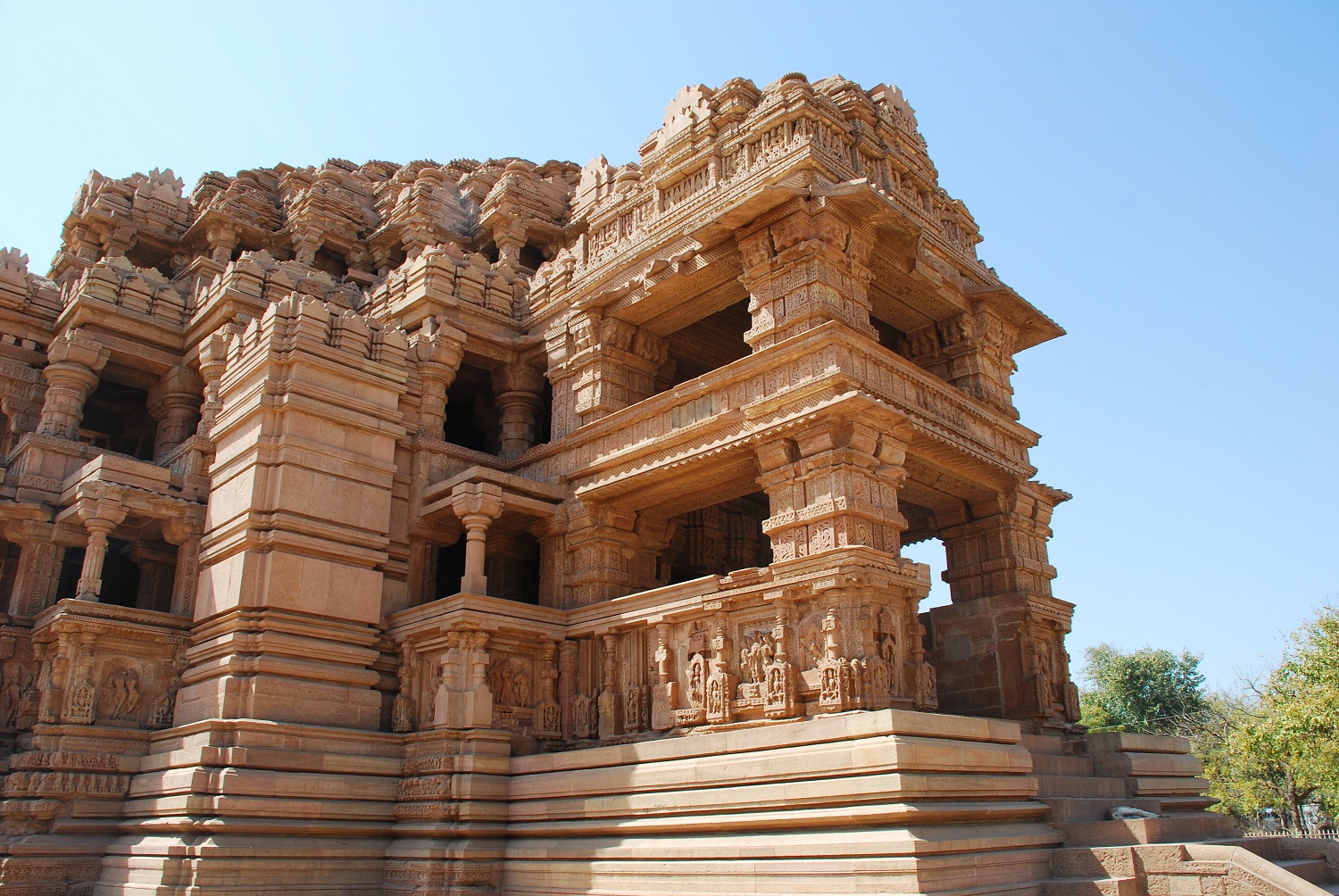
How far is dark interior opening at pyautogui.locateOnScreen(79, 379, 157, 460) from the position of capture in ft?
70.0

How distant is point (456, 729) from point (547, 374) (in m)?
6.31

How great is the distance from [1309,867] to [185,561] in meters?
15.0

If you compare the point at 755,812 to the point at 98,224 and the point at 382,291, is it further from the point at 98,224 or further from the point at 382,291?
the point at 98,224

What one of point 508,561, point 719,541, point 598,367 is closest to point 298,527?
point 508,561

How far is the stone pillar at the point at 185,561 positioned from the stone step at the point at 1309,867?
14.3 m

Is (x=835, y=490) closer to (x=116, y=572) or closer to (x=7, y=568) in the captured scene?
(x=116, y=572)

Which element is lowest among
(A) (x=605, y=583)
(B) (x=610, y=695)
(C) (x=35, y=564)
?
(B) (x=610, y=695)

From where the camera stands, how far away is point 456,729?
13.4 meters

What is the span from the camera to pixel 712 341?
18.2 m

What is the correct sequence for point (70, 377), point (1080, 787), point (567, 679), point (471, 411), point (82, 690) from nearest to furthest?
point (1080, 787) < point (82, 690) < point (567, 679) < point (70, 377) < point (471, 411)

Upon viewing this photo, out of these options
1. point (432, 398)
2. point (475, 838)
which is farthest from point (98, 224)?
Result: point (475, 838)

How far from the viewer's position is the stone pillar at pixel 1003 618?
14.7 meters

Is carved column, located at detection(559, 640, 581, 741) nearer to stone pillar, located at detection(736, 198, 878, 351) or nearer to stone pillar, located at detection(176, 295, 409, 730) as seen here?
stone pillar, located at detection(176, 295, 409, 730)

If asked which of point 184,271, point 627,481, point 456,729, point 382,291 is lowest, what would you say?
point 456,729
